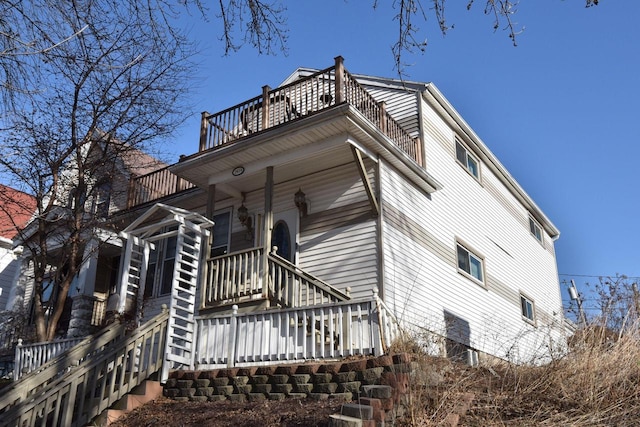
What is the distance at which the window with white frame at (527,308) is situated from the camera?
1794cm


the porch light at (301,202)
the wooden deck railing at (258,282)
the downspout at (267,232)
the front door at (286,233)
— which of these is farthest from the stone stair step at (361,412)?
the porch light at (301,202)

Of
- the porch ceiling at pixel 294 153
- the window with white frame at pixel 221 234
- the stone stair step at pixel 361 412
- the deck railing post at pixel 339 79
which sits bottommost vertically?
the stone stair step at pixel 361 412

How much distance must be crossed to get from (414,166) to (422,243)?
5.52 feet

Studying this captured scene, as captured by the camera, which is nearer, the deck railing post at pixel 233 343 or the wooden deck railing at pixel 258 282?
the deck railing post at pixel 233 343

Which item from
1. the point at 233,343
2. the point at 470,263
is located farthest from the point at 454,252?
the point at 233,343

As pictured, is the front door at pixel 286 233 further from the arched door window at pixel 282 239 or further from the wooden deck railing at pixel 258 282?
the wooden deck railing at pixel 258 282

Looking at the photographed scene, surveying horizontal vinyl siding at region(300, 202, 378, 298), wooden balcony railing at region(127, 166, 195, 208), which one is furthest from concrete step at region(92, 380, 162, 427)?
wooden balcony railing at region(127, 166, 195, 208)

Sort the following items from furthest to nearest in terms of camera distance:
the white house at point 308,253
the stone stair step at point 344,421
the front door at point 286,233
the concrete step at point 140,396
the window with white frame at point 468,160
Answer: the window with white frame at point 468,160
the front door at point 286,233
the white house at point 308,253
the concrete step at point 140,396
the stone stair step at point 344,421

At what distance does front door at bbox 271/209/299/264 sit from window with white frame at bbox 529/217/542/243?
11511 mm

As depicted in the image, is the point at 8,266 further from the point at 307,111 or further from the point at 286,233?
the point at 307,111

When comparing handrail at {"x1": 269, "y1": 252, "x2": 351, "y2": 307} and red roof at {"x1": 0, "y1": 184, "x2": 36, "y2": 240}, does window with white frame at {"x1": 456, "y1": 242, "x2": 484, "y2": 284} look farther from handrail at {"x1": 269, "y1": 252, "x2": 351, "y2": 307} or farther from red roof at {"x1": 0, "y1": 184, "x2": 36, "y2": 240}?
red roof at {"x1": 0, "y1": 184, "x2": 36, "y2": 240}

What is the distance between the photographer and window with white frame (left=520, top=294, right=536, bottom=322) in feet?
58.9

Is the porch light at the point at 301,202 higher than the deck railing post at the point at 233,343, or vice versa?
the porch light at the point at 301,202

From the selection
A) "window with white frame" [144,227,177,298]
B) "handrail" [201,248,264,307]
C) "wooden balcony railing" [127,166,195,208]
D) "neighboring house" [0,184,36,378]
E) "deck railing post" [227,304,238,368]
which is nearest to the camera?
"deck railing post" [227,304,238,368]
